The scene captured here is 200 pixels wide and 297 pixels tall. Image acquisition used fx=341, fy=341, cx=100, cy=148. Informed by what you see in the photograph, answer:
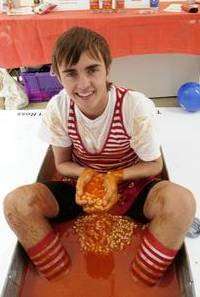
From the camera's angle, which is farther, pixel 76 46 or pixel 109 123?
pixel 109 123

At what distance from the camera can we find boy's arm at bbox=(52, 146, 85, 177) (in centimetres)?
109

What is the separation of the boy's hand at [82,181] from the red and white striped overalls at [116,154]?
0.04 m

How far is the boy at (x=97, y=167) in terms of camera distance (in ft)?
2.95

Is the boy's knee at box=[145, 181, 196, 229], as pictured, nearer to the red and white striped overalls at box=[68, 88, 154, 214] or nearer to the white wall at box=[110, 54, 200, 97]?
the red and white striped overalls at box=[68, 88, 154, 214]

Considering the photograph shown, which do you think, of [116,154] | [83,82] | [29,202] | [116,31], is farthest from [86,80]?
[116,31]

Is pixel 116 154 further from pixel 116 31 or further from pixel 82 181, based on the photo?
pixel 116 31

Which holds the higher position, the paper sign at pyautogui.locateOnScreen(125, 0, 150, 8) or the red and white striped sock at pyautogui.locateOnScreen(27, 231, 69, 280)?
the paper sign at pyautogui.locateOnScreen(125, 0, 150, 8)

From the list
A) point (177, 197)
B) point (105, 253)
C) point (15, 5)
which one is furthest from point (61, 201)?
point (15, 5)

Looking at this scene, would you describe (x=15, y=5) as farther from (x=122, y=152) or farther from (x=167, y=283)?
(x=167, y=283)

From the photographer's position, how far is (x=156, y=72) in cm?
236

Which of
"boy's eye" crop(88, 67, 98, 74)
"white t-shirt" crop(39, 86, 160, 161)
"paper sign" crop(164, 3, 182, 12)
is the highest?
"paper sign" crop(164, 3, 182, 12)

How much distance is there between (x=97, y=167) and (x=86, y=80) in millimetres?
322

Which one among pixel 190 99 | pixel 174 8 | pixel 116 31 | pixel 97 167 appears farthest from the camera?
pixel 174 8

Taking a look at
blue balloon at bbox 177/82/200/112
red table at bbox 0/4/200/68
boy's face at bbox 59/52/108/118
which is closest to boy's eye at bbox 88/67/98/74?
boy's face at bbox 59/52/108/118
